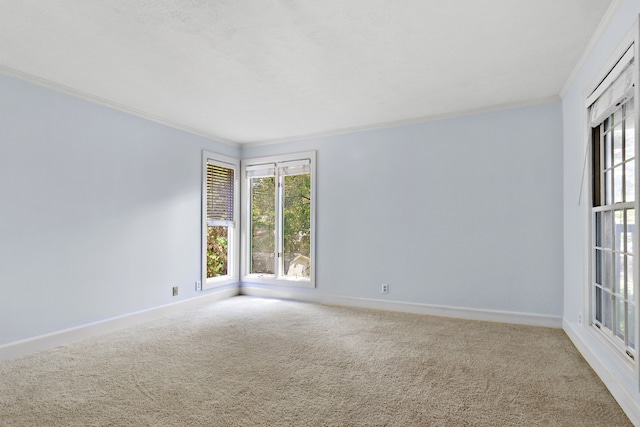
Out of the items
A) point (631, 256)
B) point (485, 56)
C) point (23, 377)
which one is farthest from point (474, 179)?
point (23, 377)

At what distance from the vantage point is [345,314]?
452 centimetres

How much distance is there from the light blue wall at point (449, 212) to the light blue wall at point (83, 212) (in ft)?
7.17

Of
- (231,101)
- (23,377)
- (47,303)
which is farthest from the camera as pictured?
(231,101)

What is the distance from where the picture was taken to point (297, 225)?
558cm

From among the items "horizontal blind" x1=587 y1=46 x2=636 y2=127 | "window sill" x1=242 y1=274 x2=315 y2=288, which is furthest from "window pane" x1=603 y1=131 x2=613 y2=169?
"window sill" x1=242 y1=274 x2=315 y2=288

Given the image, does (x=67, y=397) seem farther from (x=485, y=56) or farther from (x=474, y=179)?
(x=474, y=179)

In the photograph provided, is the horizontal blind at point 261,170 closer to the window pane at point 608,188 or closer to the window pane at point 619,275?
the window pane at point 608,188

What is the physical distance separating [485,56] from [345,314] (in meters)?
3.26

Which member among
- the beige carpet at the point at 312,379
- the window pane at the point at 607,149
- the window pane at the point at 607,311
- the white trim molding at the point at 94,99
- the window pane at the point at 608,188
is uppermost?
the white trim molding at the point at 94,99

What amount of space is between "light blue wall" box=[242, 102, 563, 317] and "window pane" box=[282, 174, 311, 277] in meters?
0.30

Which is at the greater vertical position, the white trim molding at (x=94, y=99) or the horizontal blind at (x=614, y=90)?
the white trim molding at (x=94, y=99)

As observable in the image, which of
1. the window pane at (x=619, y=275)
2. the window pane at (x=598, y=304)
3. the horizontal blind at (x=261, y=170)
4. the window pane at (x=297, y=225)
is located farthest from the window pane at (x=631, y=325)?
the horizontal blind at (x=261, y=170)

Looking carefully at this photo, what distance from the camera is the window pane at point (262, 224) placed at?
19.1ft

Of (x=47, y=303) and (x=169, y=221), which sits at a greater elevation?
(x=169, y=221)
